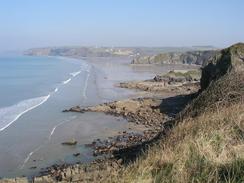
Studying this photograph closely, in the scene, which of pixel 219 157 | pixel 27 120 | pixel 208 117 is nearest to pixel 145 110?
pixel 27 120

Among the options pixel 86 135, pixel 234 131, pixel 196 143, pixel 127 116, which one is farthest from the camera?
pixel 127 116

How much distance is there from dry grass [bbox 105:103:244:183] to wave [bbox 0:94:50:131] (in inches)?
1049

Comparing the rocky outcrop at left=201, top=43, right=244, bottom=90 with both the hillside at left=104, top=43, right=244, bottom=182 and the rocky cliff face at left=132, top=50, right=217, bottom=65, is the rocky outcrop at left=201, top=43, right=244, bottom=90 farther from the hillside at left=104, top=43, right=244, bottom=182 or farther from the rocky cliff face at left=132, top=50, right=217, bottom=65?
the rocky cliff face at left=132, top=50, right=217, bottom=65

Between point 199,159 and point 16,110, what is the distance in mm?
37324

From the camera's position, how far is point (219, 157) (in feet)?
19.1

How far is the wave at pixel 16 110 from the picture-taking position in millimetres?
34881

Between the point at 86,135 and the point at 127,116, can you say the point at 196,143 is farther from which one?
the point at 127,116

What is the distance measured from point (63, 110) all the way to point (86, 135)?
39.2ft

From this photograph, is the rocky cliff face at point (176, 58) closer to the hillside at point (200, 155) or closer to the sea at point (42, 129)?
the sea at point (42, 129)

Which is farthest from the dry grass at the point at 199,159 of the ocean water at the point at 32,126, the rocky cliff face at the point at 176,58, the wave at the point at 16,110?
the rocky cliff face at the point at 176,58

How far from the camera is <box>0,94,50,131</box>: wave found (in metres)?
34.9

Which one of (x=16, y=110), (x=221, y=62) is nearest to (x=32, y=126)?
(x=16, y=110)

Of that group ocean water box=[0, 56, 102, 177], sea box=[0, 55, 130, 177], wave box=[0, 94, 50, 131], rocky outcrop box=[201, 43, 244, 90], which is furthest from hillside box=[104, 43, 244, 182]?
rocky outcrop box=[201, 43, 244, 90]

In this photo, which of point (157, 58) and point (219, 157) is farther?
point (157, 58)
